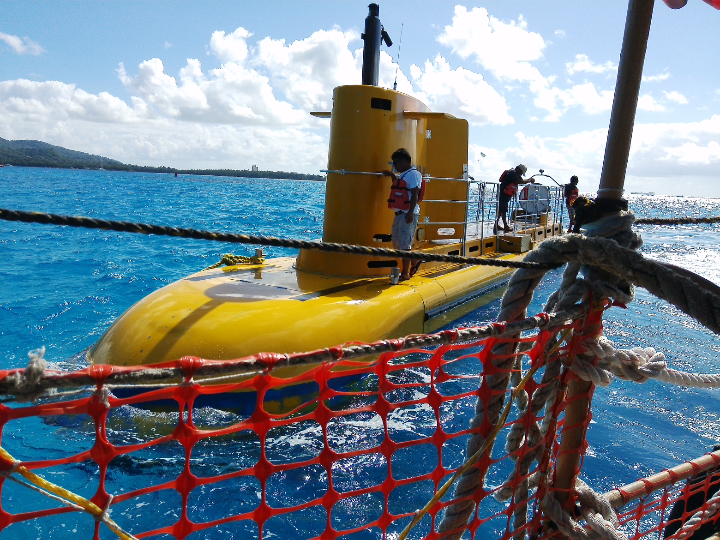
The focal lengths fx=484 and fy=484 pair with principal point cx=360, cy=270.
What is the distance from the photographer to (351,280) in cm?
651

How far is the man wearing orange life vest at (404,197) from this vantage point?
630 centimetres

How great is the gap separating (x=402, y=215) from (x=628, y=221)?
15.0ft

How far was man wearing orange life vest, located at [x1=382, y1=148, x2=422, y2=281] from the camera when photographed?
630cm

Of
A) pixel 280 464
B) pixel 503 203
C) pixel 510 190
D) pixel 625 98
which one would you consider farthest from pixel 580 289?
pixel 510 190

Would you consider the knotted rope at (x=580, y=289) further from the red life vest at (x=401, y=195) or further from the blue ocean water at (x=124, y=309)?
the red life vest at (x=401, y=195)

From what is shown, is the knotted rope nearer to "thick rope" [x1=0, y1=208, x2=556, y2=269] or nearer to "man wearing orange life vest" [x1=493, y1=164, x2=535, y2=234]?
"thick rope" [x1=0, y1=208, x2=556, y2=269]

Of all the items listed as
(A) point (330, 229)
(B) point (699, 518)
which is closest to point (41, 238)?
(A) point (330, 229)

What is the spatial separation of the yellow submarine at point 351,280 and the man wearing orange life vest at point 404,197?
1.55 ft

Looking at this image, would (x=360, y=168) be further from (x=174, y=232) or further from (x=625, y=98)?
(x=174, y=232)

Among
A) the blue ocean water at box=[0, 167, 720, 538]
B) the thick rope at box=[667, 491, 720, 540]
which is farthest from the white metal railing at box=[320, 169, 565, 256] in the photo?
the thick rope at box=[667, 491, 720, 540]

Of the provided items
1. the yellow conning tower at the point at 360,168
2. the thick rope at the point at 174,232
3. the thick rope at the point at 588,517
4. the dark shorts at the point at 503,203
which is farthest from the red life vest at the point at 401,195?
the dark shorts at the point at 503,203

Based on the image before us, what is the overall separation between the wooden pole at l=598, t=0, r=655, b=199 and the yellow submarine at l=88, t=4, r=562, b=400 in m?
3.13

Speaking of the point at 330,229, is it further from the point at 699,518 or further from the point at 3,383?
the point at 3,383

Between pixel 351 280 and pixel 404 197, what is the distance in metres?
1.31
